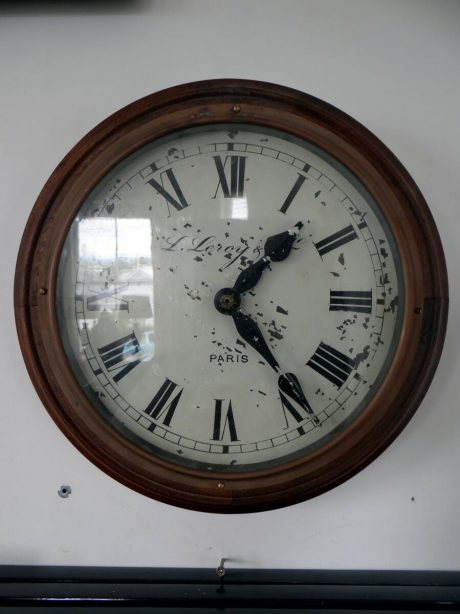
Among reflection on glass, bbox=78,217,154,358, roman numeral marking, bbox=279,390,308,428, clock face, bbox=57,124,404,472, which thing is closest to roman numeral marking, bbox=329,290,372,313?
clock face, bbox=57,124,404,472

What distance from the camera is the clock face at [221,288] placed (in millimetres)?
730

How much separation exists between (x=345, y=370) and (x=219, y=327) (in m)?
0.16

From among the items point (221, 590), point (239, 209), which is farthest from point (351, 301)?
point (221, 590)

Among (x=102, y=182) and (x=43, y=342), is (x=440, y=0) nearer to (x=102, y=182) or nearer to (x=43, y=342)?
(x=102, y=182)

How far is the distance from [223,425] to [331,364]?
153 mm

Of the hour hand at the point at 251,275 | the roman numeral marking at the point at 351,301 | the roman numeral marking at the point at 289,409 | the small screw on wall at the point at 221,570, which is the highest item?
the hour hand at the point at 251,275

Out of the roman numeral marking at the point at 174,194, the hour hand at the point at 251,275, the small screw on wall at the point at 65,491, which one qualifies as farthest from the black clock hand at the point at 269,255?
the small screw on wall at the point at 65,491

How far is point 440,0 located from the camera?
0.77 m

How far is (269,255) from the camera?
738 millimetres

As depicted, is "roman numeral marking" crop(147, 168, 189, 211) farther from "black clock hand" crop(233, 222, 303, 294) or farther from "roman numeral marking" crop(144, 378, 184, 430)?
"roman numeral marking" crop(144, 378, 184, 430)

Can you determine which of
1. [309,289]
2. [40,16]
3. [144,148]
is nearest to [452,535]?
[309,289]

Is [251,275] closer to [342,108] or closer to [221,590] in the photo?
[342,108]

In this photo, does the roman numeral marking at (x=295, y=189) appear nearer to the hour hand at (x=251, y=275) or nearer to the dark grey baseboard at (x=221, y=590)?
the hour hand at (x=251, y=275)

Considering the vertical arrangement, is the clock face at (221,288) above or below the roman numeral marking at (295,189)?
below
